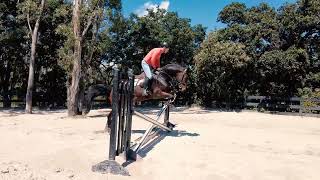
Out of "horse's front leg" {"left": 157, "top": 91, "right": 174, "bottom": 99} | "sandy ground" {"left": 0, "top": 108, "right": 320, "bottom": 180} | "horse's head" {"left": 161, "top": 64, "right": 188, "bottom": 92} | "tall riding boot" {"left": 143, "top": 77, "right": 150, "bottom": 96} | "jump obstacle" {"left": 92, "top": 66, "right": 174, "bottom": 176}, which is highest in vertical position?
"horse's head" {"left": 161, "top": 64, "right": 188, "bottom": 92}

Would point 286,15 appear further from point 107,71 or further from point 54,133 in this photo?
point 54,133

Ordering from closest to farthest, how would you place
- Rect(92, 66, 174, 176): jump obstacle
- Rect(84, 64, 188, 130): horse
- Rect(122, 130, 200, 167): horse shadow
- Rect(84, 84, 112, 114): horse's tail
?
Rect(92, 66, 174, 176): jump obstacle
Rect(122, 130, 200, 167): horse shadow
Rect(84, 64, 188, 130): horse
Rect(84, 84, 112, 114): horse's tail

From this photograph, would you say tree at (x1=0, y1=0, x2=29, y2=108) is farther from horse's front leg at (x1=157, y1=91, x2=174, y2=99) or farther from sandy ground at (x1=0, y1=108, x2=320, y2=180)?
horse's front leg at (x1=157, y1=91, x2=174, y2=99)

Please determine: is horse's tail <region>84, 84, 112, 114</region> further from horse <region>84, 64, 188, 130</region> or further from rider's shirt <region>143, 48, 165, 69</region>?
rider's shirt <region>143, 48, 165, 69</region>

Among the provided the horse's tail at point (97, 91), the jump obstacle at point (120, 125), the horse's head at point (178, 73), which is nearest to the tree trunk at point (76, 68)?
the horse's tail at point (97, 91)

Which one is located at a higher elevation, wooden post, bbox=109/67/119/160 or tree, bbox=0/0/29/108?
tree, bbox=0/0/29/108

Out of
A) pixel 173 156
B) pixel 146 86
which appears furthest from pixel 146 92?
pixel 173 156

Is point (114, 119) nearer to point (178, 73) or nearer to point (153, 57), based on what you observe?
point (153, 57)

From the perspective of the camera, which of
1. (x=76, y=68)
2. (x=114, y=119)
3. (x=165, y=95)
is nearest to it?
(x=114, y=119)

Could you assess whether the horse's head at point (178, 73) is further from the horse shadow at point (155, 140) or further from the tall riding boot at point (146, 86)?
the horse shadow at point (155, 140)

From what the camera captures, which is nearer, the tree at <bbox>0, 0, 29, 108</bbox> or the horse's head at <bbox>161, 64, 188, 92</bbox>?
the horse's head at <bbox>161, 64, 188, 92</bbox>

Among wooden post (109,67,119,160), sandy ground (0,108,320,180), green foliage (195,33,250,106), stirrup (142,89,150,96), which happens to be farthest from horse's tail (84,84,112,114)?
green foliage (195,33,250,106)

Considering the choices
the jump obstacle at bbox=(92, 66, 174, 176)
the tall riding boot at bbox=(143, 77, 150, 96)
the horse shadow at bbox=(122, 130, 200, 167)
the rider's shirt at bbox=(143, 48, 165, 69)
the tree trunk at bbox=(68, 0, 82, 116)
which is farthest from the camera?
the tree trunk at bbox=(68, 0, 82, 116)

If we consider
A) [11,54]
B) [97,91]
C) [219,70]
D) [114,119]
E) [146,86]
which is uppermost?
[11,54]
